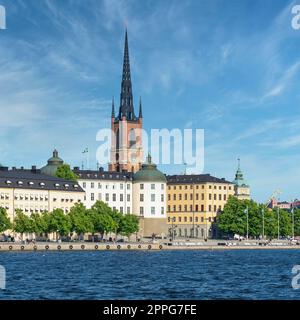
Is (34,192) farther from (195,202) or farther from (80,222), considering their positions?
(195,202)

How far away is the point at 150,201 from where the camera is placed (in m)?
164

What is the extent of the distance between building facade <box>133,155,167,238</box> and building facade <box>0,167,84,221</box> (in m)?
17.9

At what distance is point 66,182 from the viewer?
148125 mm

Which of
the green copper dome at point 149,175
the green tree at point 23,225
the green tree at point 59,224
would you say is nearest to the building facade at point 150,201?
the green copper dome at point 149,175

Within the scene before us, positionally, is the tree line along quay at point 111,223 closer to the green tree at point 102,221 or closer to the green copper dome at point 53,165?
the green tree at point 102,221

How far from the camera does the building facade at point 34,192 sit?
137 metres

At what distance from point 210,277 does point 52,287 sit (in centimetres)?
1535

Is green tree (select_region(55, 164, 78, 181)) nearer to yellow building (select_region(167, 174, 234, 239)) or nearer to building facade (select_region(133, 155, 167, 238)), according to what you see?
building facade (select_region(133, 155, 167, 238))

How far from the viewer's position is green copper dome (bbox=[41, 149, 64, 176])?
158125 mm

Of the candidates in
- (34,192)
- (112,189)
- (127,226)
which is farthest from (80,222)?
(112,189)

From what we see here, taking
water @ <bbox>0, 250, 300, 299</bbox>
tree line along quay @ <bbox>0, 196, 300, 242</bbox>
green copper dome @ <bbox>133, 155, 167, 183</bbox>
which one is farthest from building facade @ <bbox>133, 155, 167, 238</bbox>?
water @ <bbox>0, 250, 300, 299</bbox>

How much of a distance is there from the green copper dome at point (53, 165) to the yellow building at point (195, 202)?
30.9 m

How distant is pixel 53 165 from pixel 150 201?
2131cm

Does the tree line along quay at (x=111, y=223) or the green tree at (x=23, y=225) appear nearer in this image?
the green tree at (x=23, y=225)
